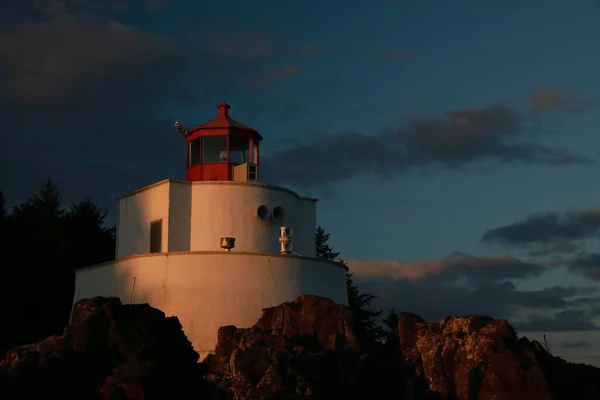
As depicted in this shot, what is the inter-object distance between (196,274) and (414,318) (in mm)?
7635

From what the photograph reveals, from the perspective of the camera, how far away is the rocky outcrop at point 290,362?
2203 centimetres

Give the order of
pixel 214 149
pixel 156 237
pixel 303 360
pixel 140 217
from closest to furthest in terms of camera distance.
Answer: pixel 303 360 < pixel 156 237 < pixel 140 217 < pixel 214 149

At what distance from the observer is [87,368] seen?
2256 centimetres

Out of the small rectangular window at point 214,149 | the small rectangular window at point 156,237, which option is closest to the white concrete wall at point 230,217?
the small rectangular window at point 156,237

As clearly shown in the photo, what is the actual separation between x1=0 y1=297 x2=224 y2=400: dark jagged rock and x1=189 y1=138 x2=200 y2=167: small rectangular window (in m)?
16.8

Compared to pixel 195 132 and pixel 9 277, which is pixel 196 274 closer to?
pixel 195 132

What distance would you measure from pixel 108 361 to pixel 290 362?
28.5ft

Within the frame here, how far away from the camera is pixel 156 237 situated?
39438mm

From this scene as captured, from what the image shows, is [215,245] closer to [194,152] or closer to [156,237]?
[156,237]

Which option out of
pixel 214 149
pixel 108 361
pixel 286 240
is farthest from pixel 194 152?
pixel 108 361

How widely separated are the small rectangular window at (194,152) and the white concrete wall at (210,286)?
5.72 m

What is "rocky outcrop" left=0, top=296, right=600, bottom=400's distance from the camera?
2203 centimetres

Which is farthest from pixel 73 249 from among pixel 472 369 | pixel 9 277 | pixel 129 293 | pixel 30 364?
pixel 30 364

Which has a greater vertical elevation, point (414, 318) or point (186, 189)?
point (186, 189)
